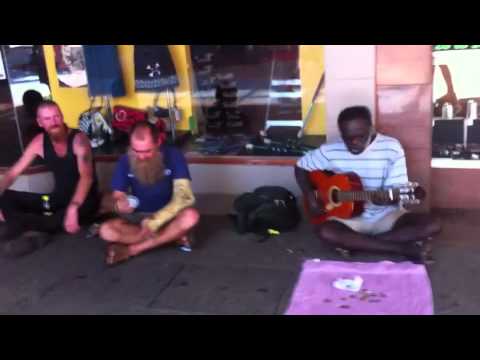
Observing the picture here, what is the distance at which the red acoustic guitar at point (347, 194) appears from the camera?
3.56 metres

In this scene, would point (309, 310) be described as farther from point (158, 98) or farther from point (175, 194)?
point (158, 98)

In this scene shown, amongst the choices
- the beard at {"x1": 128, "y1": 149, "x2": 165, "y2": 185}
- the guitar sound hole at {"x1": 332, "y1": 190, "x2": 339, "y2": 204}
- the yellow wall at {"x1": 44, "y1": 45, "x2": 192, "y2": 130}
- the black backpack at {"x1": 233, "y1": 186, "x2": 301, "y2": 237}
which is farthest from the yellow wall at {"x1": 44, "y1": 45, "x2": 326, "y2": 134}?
the beard at {"x1": 128, "y1": 149, "x2": 165, "y2": 185}

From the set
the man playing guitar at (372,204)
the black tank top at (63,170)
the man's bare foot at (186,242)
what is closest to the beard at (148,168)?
the man's bare foot at (186,242)

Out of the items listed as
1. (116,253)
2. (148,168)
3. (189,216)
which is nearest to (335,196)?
(189,216)

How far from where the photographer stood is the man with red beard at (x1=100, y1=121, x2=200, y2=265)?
3.76 metres

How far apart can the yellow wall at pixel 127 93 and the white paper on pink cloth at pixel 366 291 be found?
2.45m

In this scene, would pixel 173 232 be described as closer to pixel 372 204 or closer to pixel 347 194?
pixel 347 194

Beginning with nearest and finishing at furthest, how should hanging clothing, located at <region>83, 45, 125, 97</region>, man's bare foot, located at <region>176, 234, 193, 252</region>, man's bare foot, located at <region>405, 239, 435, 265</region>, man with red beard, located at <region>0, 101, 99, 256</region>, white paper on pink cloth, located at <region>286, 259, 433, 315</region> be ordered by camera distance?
white paper on pink cloth, located at <region>286, 259, 433, 315</region> < man's bare foot, located at <region>405, 239, 435, 265</region> < man's bare foot, located at <region>176, 234, 193, 252</region> < man with red beard, located at <region>0, 101, 99, 256</region> < hanging clothing, located at <region>83, 45, 125, 97</region>

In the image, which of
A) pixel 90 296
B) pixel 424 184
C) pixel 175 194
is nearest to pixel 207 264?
pixel 175 194

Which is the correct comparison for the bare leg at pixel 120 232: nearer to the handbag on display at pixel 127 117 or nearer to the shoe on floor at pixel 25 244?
the shoe on floor at pixel 25 244

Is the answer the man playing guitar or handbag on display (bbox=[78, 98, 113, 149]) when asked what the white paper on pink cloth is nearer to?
the man playing guitar

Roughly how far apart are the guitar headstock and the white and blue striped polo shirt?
77 mm

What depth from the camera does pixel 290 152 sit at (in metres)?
4.71

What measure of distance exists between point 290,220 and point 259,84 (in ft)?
5.59
